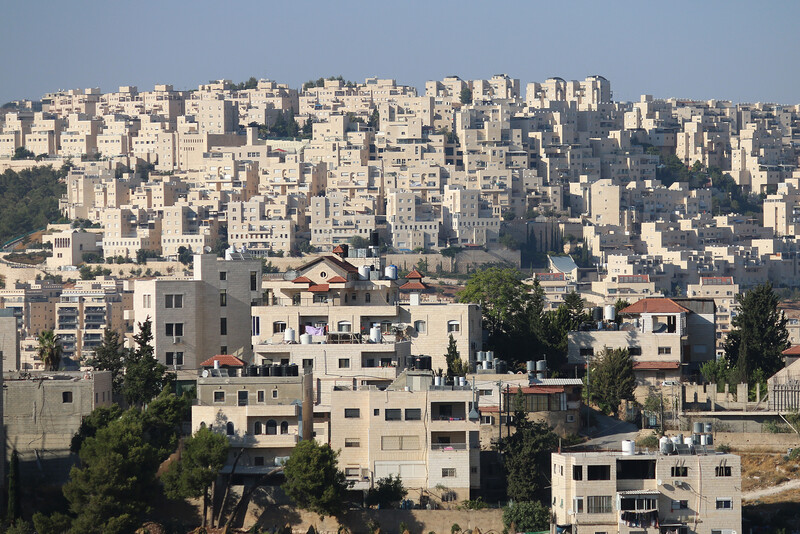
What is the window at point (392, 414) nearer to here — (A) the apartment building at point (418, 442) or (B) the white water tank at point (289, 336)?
(A) the apartment building at point (418, 442)

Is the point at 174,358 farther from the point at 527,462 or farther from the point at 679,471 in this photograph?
the point at 679,471

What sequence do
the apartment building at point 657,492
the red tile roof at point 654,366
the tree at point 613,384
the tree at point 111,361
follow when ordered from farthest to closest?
the red tile roof at point 654,366
the tree at point 111,361
the tree at point 613,384
the apartment building at point 657,492

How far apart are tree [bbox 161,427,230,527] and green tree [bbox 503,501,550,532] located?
18.3 feet

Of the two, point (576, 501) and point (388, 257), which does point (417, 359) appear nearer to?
point (576, 501)

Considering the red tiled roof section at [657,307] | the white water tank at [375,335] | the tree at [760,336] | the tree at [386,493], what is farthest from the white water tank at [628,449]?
the red tiled roof section at [657,307]

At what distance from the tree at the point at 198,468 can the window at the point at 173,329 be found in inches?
362

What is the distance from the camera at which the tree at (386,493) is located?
3547 cm

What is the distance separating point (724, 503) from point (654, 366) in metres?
10.3

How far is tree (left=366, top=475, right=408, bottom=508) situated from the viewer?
116 feet

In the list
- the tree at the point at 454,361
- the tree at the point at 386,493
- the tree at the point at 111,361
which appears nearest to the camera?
the tree at the point at 386,493

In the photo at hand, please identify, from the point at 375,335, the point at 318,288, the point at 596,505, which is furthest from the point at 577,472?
the point at 318,288

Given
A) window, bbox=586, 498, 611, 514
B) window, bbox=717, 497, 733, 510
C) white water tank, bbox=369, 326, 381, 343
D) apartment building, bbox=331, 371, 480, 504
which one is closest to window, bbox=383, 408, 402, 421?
apartment building, bbox=331, 371, 480, 504

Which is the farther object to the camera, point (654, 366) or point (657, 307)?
point (657, 307)

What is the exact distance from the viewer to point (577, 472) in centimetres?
3369
